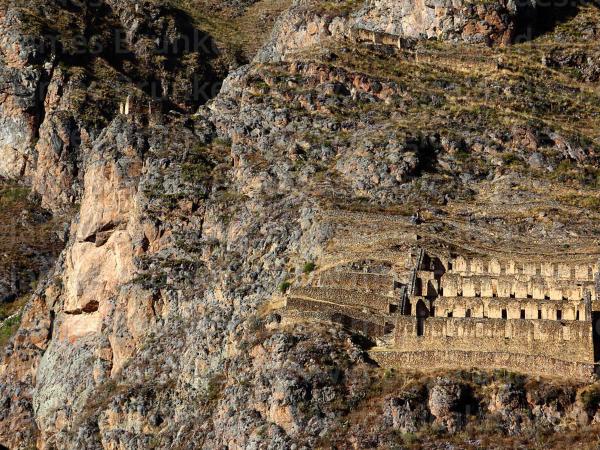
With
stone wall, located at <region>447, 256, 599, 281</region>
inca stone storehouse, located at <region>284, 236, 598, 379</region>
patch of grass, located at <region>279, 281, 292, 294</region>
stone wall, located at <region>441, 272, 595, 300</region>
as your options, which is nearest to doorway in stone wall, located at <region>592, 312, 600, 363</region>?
inca stone storehouse, located at <region>284, 236, 598, 379</region>

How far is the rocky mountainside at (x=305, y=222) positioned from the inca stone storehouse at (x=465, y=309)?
131 cm

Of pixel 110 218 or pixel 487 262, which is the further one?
pixel 110 218

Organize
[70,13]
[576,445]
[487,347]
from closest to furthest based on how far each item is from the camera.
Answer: [576,445] < [487,347] < [70,13]

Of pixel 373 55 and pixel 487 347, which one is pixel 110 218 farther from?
pixel 487 347

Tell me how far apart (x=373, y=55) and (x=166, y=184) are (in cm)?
2391

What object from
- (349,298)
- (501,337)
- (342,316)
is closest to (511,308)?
(501,337)

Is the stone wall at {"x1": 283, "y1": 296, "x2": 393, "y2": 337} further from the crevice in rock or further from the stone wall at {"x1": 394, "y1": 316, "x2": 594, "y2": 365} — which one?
the crevice in rock

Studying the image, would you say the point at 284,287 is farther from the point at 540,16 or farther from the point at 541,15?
the point at 541,15

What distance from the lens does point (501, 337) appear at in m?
82.8

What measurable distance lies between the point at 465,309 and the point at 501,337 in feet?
15.5

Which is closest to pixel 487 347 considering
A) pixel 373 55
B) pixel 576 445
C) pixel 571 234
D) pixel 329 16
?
pixel 576 445

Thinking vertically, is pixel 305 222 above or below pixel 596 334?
above

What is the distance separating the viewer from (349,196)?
11025 centimetres

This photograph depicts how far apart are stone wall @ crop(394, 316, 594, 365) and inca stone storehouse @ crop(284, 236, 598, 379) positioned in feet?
0.17
